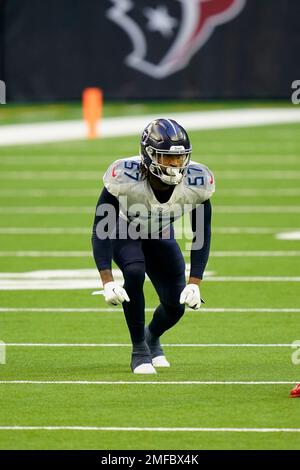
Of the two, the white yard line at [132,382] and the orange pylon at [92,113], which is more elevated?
the orange pylon at [92,113]

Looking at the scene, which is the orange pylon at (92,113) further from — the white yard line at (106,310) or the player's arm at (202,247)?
the player's arm at (202,247)

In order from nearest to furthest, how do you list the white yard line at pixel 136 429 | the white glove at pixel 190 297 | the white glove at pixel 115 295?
the white yard line at pixel 136 429, the white glove at pixel 115 295, the white glove at pixel 190 297

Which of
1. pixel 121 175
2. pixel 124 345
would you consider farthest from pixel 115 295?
pixel 124 345

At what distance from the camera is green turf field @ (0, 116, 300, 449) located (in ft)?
22.4

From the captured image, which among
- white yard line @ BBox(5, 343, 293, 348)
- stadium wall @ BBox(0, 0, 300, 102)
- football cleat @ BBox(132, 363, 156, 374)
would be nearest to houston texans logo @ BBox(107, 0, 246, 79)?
stadium wall @ BBox(0, 0, 300, 102)

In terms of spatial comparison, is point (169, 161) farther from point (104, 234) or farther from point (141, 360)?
point (141, 360)

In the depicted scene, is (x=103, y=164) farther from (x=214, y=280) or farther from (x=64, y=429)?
(x=64, y=429)

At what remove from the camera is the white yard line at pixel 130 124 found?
24453 mm

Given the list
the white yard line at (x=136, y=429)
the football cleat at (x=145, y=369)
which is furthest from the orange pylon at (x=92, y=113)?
the white yard line at (x=136, y=429)

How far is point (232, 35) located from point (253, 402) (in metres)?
20.3

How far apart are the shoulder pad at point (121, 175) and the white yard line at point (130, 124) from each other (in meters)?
15.2

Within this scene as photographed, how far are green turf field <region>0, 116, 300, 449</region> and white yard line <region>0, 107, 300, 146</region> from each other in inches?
257

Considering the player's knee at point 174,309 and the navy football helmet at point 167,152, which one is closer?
the navy football helmet at point 167,152

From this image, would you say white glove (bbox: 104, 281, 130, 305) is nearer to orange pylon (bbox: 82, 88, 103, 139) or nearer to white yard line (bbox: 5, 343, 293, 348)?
white yard line (bbox: 5, 343, 293, 348)
